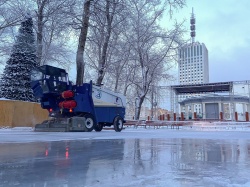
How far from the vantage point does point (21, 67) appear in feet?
77.6

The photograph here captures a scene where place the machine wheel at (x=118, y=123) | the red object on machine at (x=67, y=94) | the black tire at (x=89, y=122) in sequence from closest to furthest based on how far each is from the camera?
1. the red object on machine at (x=67, y=94)
2. the black tire at (x=89, y=122)
3. the machine wheel at (x=118, y=123)

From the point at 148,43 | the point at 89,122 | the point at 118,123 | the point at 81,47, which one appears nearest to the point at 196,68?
the point at 148,43

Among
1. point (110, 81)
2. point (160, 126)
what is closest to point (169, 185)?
point (160, 126)

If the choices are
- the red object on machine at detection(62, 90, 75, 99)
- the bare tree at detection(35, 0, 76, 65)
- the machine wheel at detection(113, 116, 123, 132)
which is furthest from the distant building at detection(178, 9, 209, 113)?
the red object on machine at detection(62, 90, 75, 99)

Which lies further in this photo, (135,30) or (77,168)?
(135,30)

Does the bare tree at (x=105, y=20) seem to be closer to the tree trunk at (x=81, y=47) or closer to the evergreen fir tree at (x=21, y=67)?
the tree trunk at (x=81, y=47)

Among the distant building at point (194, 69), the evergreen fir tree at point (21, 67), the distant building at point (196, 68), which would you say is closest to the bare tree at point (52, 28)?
the evergreen fir tree at point (21, 67)

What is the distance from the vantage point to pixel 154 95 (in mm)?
37656

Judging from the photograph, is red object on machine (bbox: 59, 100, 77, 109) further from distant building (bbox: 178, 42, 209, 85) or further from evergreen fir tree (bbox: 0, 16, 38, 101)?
distant building (bbox: 178, 42, 209, 85)

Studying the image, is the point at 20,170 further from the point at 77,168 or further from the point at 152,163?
the point at 152,163

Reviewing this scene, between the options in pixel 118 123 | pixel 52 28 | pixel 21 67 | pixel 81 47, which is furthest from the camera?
pixel 21 67

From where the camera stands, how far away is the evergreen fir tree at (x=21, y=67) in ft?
75.4

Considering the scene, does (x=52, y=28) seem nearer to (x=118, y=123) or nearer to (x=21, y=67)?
(x=21, y=67)

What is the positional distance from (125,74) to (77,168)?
30.1m
